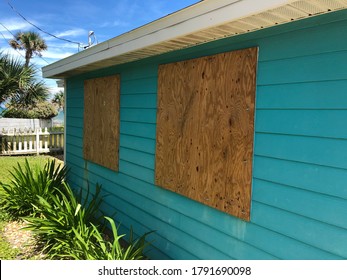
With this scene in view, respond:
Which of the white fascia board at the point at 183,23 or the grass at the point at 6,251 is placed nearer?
Answer: the white fascia board at the point at 183,23

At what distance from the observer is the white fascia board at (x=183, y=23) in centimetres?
195

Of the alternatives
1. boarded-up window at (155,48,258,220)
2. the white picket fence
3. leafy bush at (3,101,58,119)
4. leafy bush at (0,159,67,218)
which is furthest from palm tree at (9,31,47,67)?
boarded-up window at (155,48,258,220)

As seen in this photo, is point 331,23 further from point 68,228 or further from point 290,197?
point 68,228

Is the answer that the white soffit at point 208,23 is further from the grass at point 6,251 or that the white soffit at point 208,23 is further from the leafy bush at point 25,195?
the grass at point 6,251

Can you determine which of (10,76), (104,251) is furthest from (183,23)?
(10,76)

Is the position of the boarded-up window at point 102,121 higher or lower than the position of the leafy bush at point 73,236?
higher

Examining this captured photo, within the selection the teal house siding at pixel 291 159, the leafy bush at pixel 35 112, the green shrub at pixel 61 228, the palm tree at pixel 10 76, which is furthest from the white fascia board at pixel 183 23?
the leafy bush at pixel 35 112

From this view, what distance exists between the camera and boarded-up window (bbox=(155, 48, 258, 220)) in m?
2.50

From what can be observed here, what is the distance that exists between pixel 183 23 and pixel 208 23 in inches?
12.9

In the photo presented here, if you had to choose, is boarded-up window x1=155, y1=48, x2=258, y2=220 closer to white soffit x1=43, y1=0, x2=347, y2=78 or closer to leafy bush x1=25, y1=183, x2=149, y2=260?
white soffit x1=43, y1=0, x2=347, y2=78

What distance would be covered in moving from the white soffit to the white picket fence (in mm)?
9502

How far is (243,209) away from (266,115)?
2.48 feet

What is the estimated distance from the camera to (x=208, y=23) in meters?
2.26

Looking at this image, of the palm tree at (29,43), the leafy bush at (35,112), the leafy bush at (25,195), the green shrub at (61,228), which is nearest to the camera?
the green shrub at (61,228)
